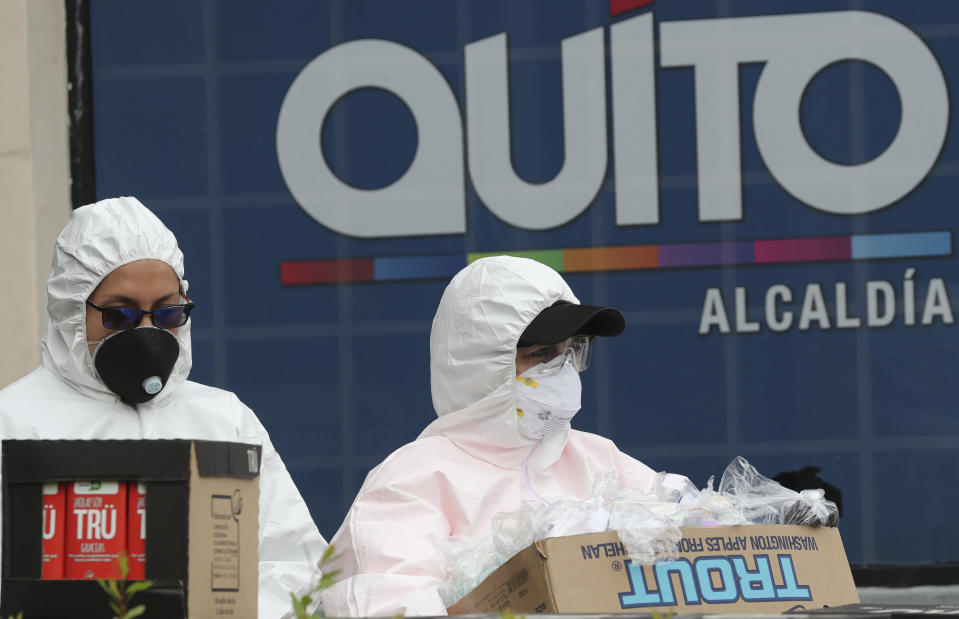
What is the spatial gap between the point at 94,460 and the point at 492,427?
1309mm

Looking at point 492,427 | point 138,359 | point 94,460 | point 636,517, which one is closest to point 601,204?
point 492,427

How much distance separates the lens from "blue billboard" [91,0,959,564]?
15.9 feet

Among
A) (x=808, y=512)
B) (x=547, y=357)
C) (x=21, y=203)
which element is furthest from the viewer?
(x=21, y=203)

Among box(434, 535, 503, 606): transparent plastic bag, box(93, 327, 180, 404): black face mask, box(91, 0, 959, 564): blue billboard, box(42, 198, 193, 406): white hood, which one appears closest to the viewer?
box(434, 535, 503, 606): transparent plastic bag

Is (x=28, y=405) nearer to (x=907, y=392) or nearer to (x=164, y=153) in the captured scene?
(x=164, y=153)

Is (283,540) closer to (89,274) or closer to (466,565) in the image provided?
(466,565)

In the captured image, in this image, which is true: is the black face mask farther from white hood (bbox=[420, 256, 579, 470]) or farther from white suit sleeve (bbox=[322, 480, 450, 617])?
white hood (bbox=[420, 256, 579, 470])

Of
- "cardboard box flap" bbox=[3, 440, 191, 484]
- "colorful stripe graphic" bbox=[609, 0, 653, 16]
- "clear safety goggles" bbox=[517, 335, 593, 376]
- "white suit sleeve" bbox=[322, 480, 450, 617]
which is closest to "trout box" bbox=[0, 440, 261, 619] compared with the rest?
"cardboard box flap" bbox=[3, 440, 191, 484]

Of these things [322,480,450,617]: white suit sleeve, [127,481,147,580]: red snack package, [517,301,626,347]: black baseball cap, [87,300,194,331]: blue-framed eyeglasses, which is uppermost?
[87,300,194,331]: blue-framed eyeglasses

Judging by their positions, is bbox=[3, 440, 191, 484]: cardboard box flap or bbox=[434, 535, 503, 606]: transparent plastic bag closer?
bbox=[3, 440, 191, 484]: cardboard box flap

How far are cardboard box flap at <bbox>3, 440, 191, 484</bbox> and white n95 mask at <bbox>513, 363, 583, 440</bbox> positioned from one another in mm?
1271

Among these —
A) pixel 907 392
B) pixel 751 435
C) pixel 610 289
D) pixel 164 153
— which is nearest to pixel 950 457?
pixel 907 392

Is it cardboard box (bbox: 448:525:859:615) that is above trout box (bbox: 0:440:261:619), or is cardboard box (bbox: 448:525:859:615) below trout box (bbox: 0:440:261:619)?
below

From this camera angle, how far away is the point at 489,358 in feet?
10.3
